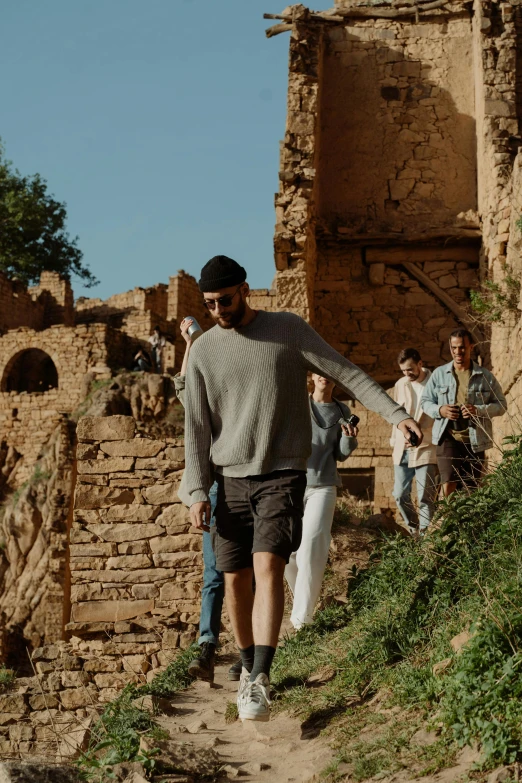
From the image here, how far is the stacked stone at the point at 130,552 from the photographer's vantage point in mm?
8102

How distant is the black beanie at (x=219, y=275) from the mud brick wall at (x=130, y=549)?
12.7 ft

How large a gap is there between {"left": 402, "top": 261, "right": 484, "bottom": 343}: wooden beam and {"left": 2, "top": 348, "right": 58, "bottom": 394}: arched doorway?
19.6 meters

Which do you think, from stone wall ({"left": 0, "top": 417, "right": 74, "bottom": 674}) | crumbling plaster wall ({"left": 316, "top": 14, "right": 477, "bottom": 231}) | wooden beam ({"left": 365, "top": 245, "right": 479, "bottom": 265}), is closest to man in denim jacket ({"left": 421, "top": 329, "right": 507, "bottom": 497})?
wooden beam ({"left": 365, "top": 245, "right": 479, "bottom": 265})

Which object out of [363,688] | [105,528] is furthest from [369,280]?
[363,688]

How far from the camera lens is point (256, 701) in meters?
4.32

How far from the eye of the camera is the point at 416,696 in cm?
420

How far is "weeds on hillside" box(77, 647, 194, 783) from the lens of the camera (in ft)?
13.2

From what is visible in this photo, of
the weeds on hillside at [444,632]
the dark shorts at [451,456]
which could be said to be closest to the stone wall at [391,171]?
the dark shorts at [451,456]

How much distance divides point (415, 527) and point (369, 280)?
8.10m

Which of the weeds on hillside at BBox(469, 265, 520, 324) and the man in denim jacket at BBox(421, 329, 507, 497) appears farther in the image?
the weeds on hillside at BBox(469, 265, 520, 324)

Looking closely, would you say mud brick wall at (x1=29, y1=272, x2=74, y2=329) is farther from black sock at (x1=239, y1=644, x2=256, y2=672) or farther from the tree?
black sock at (x1=239, y1=644, x2=256, y2=672)

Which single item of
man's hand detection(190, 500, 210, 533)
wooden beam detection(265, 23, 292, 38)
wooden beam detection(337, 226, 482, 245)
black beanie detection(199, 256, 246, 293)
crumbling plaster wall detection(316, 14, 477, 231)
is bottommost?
man's hand detection(190, 500, 210, 533)

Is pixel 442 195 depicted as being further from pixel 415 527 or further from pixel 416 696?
pixel 416 696

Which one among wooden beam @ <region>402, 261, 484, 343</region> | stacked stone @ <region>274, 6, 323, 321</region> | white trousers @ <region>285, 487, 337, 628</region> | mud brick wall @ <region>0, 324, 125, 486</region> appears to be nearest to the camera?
white trousers @ <region>285, 487, 337, 628</region>
